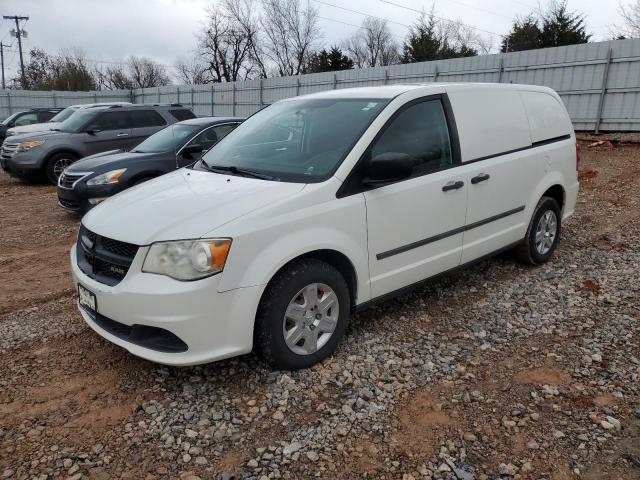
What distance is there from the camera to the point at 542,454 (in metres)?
2.57

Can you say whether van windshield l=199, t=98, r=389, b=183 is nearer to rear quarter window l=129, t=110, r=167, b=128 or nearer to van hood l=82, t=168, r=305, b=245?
van hood l=82, t=168, r=305, b=245

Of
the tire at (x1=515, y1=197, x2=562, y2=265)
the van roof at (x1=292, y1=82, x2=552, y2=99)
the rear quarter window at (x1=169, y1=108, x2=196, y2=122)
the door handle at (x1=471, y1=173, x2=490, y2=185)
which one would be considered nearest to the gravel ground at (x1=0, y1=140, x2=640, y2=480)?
the tire at (x1=515, y1=197, x2=562, y2=265)

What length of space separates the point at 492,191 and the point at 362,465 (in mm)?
2687

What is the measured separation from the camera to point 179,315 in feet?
9.10

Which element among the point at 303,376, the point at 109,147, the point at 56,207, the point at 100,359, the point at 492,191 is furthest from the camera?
the point at 109,147

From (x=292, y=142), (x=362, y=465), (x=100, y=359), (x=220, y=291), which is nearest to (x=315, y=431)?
(x=362, y=465)

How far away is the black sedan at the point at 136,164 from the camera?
7.14 meters

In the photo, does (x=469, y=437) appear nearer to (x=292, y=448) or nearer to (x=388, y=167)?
(x=292, y=448)

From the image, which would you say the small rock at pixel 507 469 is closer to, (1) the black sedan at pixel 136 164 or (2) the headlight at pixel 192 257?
(2) the headlight at pixel 192 257

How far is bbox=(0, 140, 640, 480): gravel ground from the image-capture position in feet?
8.30

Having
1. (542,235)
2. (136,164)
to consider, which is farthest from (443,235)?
(136,164)

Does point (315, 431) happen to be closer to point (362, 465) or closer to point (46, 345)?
point (362, 465)

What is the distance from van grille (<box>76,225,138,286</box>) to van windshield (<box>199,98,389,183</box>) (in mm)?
1047

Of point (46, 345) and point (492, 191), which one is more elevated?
point (492, 191)
